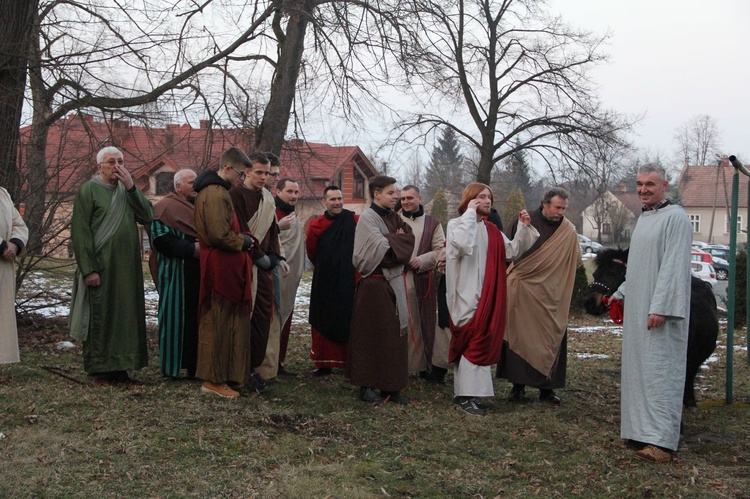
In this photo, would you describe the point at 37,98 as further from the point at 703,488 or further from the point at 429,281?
the point at 703,488

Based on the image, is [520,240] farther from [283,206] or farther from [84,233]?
[84,233]

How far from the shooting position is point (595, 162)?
21438mm

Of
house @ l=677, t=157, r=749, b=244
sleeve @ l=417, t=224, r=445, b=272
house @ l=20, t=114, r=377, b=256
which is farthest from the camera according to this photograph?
house @ l=677, t=157, r=749, b=244

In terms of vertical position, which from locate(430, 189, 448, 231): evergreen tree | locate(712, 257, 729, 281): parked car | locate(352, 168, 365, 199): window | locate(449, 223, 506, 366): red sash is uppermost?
locate(352, 168, 365, 199): window

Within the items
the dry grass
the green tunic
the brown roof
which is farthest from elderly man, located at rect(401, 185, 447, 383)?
the brown roof

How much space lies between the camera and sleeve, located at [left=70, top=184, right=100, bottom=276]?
6578 millimetres

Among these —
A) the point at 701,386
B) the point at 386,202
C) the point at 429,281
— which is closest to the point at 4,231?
the point at 386,202

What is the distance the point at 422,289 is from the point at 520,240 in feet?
3.97

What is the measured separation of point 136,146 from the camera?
10094 mm

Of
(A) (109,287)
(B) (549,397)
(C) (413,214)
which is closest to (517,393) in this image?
(B) (549,397)

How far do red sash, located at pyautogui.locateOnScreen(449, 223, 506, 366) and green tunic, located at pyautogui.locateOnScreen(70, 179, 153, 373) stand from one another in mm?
2701

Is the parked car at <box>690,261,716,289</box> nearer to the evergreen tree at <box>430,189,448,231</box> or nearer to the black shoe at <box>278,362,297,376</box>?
the evergreen tree at <box>430,189,448,231</box>

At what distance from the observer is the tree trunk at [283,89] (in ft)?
39.0

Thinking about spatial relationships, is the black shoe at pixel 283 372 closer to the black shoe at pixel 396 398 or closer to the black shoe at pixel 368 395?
the black shoe at pixel 368 395
